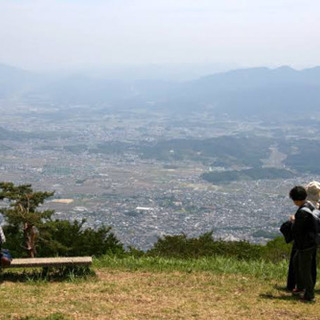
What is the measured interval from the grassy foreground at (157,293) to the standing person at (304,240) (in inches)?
10.1

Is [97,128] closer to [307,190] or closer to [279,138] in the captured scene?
[279,138]

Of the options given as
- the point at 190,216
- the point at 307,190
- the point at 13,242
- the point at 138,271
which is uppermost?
the point at 307,190

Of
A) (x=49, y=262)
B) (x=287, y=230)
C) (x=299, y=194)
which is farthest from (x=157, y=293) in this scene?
(x=299, y=194)

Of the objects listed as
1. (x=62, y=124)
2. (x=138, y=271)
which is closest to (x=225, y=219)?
(x=138, y=271)

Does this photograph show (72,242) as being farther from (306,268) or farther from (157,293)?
(306,268)

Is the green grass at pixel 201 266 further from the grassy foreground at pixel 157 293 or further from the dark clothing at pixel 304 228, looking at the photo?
the dark clothing at pixel 304 228

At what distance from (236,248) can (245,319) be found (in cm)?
966

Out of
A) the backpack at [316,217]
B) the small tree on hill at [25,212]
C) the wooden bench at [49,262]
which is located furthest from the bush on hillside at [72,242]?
the backpack at [316,217]

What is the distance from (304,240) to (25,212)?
8885 millimetres

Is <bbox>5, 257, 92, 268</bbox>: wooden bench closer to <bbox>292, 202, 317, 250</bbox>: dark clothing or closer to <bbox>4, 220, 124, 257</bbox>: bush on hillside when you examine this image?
<bbox>292, 202, 317, 250</bbox>: dark clothing

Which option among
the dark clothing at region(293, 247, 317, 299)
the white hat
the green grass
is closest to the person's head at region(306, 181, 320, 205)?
the white hat

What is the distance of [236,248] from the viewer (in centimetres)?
1491

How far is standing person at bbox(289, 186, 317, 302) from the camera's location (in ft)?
19.1

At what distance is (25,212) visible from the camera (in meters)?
13.0
